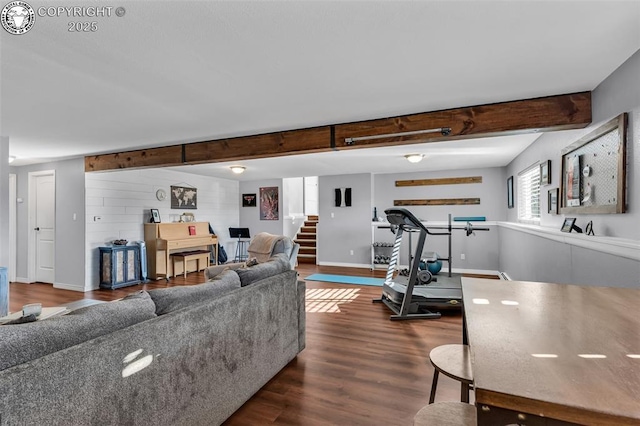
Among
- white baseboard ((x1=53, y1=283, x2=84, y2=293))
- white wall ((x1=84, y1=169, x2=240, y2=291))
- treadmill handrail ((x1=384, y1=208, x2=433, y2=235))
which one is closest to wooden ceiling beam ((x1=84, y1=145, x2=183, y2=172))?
white wall ((x1=84, y1=169, x2=240, y2=291))

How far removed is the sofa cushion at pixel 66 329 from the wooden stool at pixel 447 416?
1.31 m

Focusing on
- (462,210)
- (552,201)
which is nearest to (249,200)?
(462,210)

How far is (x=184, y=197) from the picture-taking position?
7.27m

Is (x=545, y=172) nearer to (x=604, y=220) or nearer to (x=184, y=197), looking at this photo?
(x=604, y=220)

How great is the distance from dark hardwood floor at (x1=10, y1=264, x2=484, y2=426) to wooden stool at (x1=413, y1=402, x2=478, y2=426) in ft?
3.17

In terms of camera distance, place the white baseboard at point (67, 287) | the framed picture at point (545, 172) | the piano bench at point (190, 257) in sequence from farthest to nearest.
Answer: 1. the piano bench at point (190, 257)
2. the white baseboard at point (67, 287)
3. the framed picture at point (545, 172)

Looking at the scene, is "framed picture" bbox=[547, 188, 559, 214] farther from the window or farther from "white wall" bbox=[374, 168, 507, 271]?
"white wall" bbox=[374, 168, 507, 271]

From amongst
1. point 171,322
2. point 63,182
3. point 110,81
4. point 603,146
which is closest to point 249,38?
point 110,81

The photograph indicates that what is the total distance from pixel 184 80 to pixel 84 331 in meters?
1.83

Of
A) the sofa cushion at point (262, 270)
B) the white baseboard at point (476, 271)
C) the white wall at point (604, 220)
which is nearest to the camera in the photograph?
the white wall at point (604, 220)

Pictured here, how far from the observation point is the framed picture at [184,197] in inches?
278

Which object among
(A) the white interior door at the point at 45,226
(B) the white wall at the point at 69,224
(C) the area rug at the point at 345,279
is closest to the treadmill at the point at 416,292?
(C) the area rug at the point at 345,279

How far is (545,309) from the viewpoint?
3.89ft

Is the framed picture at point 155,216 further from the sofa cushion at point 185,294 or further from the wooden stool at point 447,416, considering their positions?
the wooden stool at point 447,416
